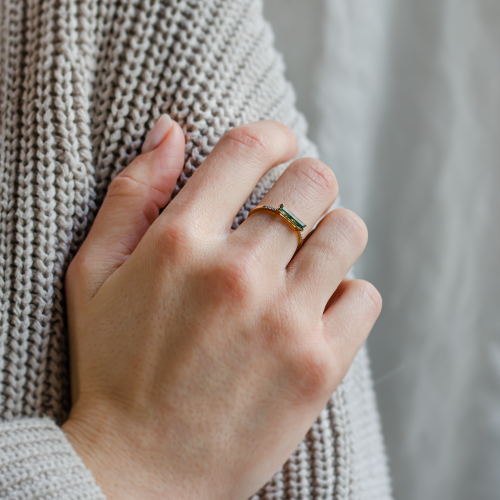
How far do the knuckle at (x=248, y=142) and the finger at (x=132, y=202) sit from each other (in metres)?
0.07

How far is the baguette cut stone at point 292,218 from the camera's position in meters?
0.53

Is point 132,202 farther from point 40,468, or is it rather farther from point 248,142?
point 40,468

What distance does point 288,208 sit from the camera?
54cm

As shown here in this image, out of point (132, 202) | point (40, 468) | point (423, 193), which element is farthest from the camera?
point (423, 193)

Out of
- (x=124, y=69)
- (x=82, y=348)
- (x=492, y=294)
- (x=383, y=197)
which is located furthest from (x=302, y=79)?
(x=82, y=348)

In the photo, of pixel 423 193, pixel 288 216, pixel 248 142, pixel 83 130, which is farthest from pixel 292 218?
pixel 423 193

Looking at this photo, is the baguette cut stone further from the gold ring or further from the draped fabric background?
the draped fabric background

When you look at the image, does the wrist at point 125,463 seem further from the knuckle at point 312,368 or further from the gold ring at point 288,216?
the gold ring at point 288,216

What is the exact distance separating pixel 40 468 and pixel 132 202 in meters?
0.31

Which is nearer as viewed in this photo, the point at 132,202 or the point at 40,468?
the point at 40,468

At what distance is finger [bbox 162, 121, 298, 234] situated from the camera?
536 mm

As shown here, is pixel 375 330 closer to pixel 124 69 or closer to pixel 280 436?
pixel 280 436

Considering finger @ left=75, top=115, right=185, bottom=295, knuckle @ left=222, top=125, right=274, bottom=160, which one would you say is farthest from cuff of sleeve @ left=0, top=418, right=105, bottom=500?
knuckle @ left=222, top=125, right=274, bottom=160

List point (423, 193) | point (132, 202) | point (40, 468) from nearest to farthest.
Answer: point (40, 468), point (132, 202), point (423, 193)
